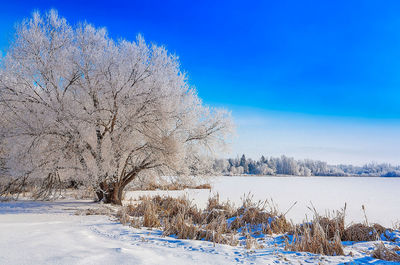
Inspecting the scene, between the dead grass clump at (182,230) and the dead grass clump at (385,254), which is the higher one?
the dead grass clump at (182,230)

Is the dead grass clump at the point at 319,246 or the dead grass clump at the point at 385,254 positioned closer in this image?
the dead grass clump at the point at 385,254

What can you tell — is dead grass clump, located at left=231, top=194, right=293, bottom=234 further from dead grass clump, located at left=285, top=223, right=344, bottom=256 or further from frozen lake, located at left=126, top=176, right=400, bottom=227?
dead grass clump, located at left=285, top=223, right=344, bottom=256

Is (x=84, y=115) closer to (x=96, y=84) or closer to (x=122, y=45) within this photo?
(x=96, y=84)

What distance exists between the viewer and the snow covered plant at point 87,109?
30.2ft

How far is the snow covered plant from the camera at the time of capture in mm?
9195

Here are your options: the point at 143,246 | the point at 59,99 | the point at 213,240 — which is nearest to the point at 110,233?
the point at 143,246

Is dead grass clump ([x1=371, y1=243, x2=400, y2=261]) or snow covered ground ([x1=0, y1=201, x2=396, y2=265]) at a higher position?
snow covered ground ([x1=0, y1=201, x2=396, y2=265])

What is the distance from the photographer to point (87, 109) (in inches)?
391

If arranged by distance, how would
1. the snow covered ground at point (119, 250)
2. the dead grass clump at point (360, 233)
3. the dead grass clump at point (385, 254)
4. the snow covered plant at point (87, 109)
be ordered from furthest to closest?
the snow covered plant at point (87, 109) < the dead grass clump at point (360, 233) < the dead grass clump at point (385, 254) < the snow covered ground at point (119, 250)

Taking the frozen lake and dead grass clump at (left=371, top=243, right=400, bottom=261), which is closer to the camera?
dead grass clump at (left=371, top=243, right=400, bottom=261)

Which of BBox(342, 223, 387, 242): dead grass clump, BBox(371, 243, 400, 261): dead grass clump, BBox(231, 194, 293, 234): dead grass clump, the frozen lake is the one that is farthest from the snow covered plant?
BBox(371, 243, 400, 261): dead grass clump

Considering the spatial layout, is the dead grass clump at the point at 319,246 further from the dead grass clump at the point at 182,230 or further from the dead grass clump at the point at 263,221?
the dead grass clump at the point at 182,230

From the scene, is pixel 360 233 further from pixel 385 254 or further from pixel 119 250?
pixel 119 250

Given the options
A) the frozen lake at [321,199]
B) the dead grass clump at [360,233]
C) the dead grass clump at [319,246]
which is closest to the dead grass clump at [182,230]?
the dead grass clump at [319,246]
